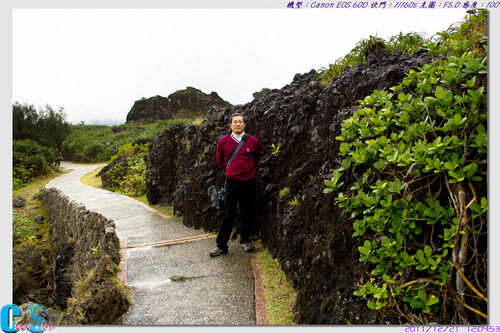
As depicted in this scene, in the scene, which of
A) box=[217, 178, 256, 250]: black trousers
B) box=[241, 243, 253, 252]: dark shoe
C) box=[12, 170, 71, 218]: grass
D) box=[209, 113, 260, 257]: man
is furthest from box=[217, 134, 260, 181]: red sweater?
box=[12, 170, 71, 218]: grass

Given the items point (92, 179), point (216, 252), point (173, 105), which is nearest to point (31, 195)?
point (92, 179)

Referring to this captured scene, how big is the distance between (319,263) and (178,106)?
105ft

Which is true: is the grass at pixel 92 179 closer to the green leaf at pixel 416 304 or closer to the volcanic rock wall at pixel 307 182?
the volcanic rock wall at pixel 307 182

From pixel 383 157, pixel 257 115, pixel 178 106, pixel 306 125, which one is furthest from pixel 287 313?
pixel 178 106

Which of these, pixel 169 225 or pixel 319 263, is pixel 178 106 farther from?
pixel 319 263

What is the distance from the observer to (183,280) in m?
3.90

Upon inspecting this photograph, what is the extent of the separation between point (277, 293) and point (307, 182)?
4.53 feet

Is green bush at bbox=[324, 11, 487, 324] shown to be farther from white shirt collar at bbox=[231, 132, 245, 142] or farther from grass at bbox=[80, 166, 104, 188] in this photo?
grass at bbox=[80, 166, 104, 188]

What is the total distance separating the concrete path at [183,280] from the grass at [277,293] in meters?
0.19

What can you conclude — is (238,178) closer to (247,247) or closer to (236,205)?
(236,205)

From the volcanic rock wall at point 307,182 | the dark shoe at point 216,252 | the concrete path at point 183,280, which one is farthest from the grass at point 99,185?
the dark shoe at point 216,252

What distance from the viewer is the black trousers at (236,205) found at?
14.9 feet

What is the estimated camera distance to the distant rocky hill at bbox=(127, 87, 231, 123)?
102ft

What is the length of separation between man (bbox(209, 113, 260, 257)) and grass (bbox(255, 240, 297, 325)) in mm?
648
